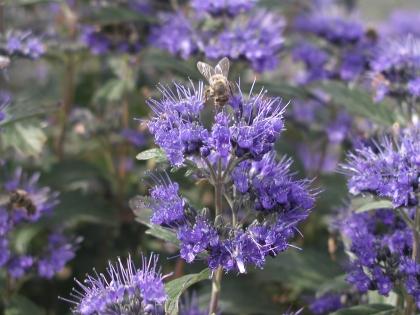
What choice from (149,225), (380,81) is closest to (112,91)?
(380,81)

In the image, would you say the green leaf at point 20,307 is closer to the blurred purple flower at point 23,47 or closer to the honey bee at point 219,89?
the blurred purple flower at point 23,47

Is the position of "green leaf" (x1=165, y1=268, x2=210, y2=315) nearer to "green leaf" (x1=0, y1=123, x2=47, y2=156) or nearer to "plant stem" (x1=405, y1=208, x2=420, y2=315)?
"plant stem" (x1=405, y1=208, x2=420, y2=315)

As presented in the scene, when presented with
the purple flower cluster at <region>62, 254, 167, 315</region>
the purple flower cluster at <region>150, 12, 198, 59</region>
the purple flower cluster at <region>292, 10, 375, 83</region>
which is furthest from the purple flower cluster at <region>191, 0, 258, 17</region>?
the purple flower cluster at <region>62, 254, 167, 315</region>

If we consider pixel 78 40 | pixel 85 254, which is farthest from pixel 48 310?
pixel 78 40

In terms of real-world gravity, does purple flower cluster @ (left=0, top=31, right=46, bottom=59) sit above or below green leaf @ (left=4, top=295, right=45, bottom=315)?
above

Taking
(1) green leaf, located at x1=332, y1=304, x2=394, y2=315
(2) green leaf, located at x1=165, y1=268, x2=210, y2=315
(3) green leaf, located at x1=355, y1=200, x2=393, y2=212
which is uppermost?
(3) green leaf, located at x1=355, y1=200, x2=393, y2=212

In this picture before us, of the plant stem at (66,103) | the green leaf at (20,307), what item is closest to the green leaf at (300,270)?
the green leaf at (20,307)
